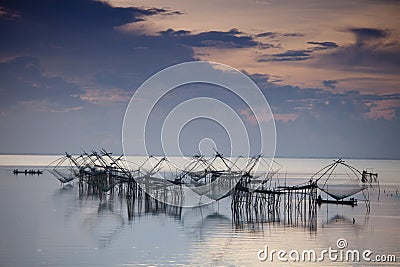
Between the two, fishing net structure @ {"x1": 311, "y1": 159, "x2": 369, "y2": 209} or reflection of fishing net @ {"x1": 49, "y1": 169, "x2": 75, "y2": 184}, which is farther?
reflection of fishing net @ {"x1": 49, "y1": 169, "x2": 75, "y2": 184}

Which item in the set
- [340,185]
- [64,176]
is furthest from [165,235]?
[340,185]

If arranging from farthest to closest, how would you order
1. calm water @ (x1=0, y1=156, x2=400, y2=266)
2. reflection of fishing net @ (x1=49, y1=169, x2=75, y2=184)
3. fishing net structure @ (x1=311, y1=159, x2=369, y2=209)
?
reflection of fishing net @ (x1=49, y1=169, x2=75, y2=184) → fishing net structure @ (x1=311, y1=159, x2=369, y2=209) → calm water @ (x1=0, y1=156, x2=400, y2=266)

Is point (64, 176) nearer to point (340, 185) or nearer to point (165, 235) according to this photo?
point (340, 185)

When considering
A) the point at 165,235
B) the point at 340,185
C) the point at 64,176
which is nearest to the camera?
the point at 165,235

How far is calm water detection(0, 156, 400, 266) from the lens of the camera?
21.3 meters

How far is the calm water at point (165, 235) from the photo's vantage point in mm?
21281

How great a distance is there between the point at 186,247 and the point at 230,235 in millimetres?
2740

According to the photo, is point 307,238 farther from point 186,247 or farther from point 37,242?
point 37,242

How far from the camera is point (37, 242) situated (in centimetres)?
2419

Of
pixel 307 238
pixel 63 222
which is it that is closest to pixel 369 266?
pixel 307 238

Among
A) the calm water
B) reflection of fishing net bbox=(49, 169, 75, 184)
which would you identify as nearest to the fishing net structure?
the calm water

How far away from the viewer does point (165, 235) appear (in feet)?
87.5

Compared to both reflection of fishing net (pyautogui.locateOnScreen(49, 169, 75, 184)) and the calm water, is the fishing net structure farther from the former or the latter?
reflection of fishing net (pyautogui.locateOnScreen(49, 169, 75, 184))

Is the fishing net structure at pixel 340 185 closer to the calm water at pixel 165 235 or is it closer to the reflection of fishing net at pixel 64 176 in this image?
the calm water at pixel 165 235
